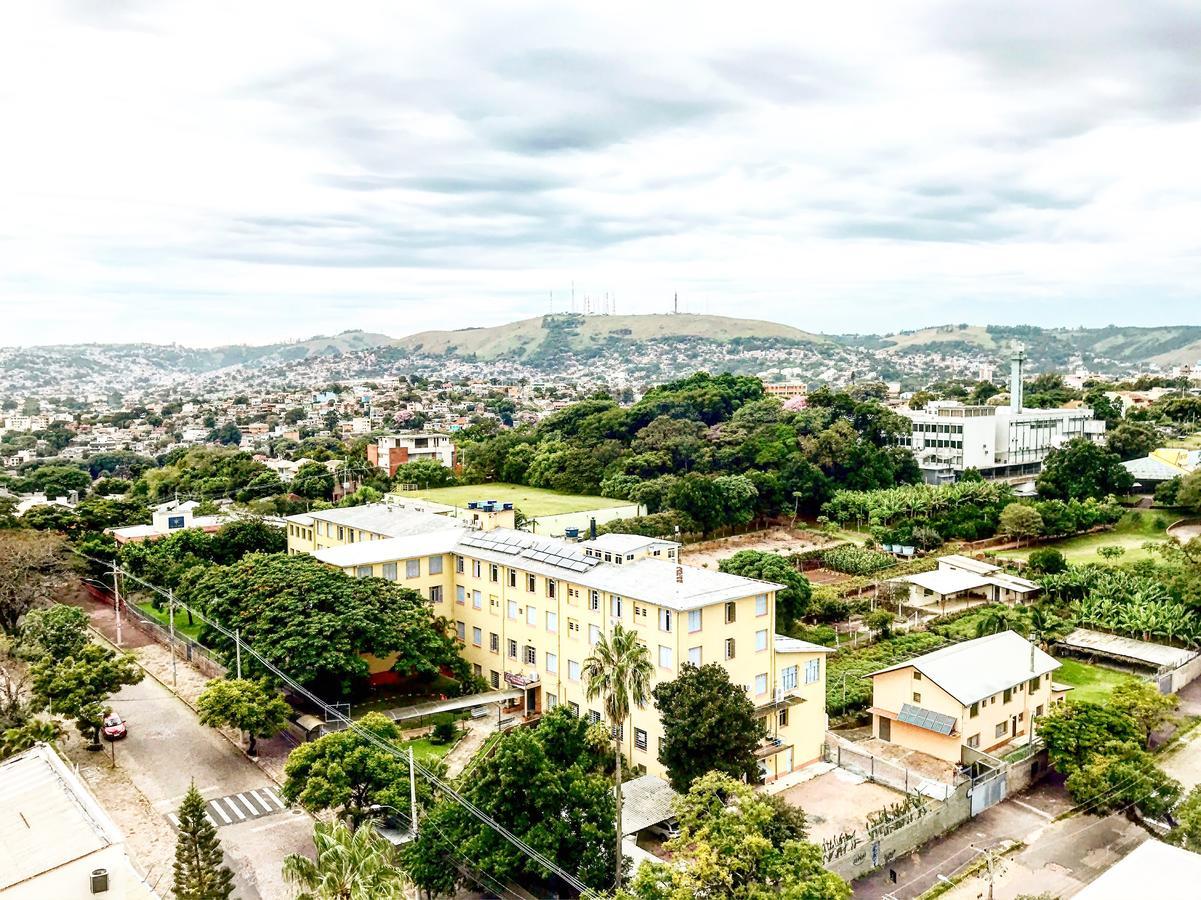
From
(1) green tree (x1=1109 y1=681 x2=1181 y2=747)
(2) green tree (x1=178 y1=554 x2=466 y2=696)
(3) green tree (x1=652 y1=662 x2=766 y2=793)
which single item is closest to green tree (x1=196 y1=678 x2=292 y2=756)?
(2) green tree (x1=178 y1=554 x2=466 y2=696)

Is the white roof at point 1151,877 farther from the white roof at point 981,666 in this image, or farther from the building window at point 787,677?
the building window at point 787,677

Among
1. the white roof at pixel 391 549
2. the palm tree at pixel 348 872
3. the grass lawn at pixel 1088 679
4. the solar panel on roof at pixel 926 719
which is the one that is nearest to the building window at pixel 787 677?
the solar panel on roof at pixel 926 719

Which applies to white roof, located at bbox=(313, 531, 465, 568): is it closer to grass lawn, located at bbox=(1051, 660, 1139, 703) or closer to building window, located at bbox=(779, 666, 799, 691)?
building window, located at bbox=(779, 666, 799, 691)

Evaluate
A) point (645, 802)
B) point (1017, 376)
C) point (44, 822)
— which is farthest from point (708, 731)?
point (1017, 376)

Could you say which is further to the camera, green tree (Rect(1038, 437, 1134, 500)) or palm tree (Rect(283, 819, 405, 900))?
green tree (Rect(1038, 437, 1134, 500))

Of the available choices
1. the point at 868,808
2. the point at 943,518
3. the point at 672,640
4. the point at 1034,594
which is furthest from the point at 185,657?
the point at 943,518

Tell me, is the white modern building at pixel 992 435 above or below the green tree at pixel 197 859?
above
